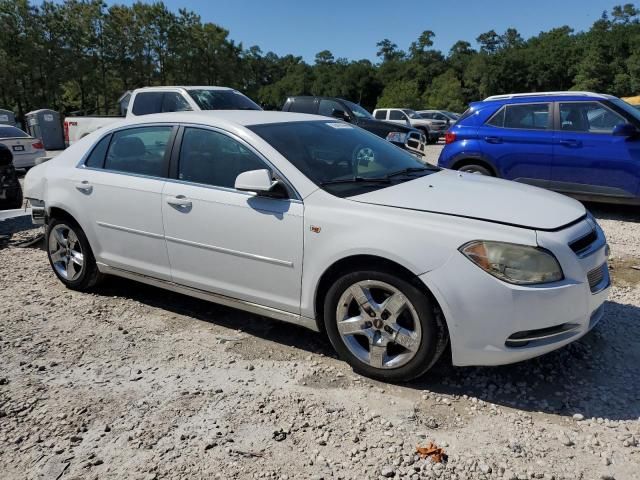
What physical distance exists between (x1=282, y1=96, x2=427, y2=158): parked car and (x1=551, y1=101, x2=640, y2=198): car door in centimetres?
430

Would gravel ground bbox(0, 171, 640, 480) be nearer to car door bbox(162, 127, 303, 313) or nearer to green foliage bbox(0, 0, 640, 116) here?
car door bbox(162, 127, 303, 313)

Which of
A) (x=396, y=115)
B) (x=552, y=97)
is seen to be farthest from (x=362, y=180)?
(x=396, y=115)

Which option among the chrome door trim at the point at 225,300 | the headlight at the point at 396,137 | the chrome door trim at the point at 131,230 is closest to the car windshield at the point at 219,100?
the headlight at the point at 396,137

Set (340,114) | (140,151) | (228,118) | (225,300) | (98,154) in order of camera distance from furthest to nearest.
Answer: (340,114)
(98,154)
(140,151)
(228,118)
(225,300)

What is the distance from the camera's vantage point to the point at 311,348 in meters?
3.68

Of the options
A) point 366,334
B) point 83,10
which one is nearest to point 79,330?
point 366,334

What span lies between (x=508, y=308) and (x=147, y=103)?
948 cm

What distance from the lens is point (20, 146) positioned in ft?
41.3

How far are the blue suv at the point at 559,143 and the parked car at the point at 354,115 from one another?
343 cm

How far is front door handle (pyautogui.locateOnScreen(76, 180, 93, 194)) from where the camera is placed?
14.4ft

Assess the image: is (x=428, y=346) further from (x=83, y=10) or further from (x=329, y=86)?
(x=329, y=86)

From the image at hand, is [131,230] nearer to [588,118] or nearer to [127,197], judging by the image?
[127,197]

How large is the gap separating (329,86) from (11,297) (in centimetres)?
10255

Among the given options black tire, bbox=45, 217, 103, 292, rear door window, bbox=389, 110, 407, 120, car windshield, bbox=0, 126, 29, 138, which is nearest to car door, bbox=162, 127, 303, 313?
black tire, bbox=45, 217, 103, 292
